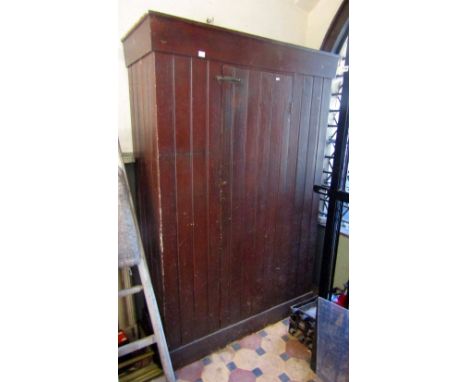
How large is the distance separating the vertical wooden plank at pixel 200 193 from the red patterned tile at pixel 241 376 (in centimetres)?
27

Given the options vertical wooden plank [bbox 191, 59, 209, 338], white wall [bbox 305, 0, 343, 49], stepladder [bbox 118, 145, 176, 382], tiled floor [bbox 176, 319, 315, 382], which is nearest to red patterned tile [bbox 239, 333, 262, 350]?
tiled floor [bbox 176, 319, 315, 382]

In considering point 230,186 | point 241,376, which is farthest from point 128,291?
point 241,376

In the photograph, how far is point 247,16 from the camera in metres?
1.71

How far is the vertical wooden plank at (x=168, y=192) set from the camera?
3.92 feet

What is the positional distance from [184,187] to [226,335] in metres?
1.03

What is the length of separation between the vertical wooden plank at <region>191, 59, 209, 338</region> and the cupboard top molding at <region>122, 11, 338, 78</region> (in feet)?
0.28

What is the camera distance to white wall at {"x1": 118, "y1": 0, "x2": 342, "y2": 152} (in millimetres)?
1404

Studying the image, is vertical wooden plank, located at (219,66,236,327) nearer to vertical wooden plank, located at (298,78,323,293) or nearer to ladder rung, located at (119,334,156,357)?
ladder rung, located at (119,334,156,357)

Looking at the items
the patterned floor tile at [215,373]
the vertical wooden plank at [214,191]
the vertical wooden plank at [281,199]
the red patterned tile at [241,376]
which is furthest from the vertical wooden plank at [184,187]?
the vertical wooden plank at [281,199]

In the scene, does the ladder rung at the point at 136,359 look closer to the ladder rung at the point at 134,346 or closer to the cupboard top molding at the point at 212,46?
the ladder rung at the point at 134,346

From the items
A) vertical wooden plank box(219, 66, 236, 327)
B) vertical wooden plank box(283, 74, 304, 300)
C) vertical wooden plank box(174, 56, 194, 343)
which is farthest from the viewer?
vertical wooden plank box(283, 74, 304, 300)
